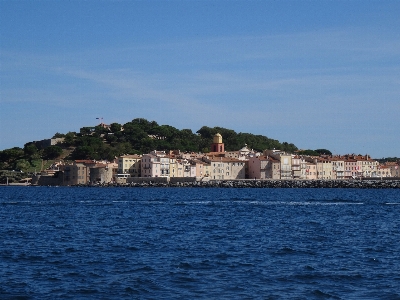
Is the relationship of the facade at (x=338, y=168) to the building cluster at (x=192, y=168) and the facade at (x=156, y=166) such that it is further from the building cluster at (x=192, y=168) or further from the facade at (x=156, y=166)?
the facade at (x=156, y=166)

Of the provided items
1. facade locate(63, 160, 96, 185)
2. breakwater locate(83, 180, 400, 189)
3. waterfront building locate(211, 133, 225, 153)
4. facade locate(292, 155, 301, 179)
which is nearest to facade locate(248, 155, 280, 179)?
facade locate(292, 155, 301, 179)

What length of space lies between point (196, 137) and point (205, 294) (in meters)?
129

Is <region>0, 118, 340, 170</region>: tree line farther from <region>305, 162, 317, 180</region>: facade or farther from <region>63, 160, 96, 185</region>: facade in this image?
<region>305, 162, 317, 180</region>: facade

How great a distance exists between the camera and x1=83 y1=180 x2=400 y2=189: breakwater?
3450 inches

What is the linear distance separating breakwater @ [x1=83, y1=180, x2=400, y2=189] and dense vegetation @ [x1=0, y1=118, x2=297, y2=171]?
26121 millimetres

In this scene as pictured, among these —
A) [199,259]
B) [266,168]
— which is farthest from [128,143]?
[199,259]

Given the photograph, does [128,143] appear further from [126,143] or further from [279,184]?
[279,184]

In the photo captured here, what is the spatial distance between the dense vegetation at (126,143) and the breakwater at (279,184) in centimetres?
2612

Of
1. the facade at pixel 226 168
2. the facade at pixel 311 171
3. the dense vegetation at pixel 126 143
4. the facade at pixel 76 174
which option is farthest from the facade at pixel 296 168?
the facade at pixel 76 174

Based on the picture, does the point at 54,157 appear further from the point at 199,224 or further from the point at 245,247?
the point at 245,247

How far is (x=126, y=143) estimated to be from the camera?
13312 cm

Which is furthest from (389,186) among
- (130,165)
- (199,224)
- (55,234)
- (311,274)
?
(311,274)

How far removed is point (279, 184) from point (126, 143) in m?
46.8

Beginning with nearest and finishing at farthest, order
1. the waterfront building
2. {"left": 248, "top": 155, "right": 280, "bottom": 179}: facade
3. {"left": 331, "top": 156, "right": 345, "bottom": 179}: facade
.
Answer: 1. {"left": 248, "top": 155, "right": 280, "bottom": 179}: facade
2. {"left": 331, "top": 156, "right": 345, "bottom": 179}: facade
3. the waterfront building
